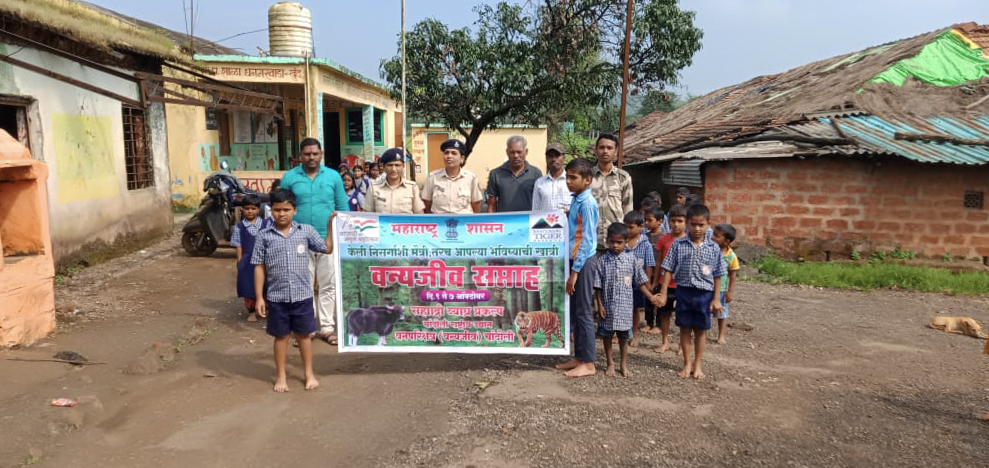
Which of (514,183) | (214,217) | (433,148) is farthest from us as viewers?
(433,148)

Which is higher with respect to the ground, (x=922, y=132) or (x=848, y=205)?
(x=922, y=132)

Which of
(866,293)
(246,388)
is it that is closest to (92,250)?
(246,388)

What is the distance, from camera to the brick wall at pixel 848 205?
8945mm

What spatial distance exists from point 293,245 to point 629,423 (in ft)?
8.02

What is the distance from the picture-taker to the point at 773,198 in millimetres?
9320

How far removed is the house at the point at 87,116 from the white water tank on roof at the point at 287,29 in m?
5.00

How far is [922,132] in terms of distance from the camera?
9.30 m

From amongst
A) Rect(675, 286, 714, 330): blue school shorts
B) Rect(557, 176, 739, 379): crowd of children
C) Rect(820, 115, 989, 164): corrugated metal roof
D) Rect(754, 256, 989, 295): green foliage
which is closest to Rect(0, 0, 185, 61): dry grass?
Rect(557, 176, 739, 379): crowd of children

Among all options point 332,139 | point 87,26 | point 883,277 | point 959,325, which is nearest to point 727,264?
point 959,325

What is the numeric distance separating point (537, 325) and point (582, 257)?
59 cm

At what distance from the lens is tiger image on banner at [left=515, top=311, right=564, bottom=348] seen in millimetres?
4633

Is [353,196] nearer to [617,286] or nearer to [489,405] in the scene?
[617,286]

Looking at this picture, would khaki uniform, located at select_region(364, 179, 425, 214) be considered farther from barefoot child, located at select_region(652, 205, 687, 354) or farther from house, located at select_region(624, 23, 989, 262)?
house, located at select_region(624, 23, 989, 262)

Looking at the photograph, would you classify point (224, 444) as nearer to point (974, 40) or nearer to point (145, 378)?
point (145, 378)
